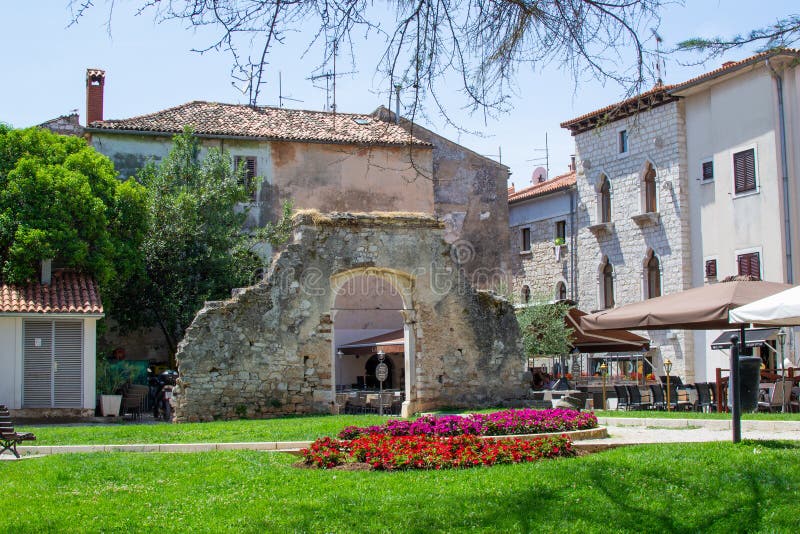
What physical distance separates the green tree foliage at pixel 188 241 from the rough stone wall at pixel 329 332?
643 centimetres

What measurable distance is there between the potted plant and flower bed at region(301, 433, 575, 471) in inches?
483

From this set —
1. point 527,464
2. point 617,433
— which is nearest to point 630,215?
point 617,433

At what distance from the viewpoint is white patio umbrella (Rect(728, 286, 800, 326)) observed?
13070 millimetres

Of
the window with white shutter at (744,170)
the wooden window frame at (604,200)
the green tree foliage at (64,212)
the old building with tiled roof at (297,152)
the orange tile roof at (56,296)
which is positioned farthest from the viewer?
the wooden window frame at (604,200)

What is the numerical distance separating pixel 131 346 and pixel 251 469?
66.1ft

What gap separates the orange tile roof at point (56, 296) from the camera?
71.7ft

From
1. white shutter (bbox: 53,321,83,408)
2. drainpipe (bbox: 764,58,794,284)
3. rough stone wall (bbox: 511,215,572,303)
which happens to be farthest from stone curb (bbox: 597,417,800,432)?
rough stone wall (bbox: 511,215,572,303)

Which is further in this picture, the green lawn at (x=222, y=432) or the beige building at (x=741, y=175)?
the beige building at (x=741, y=175)

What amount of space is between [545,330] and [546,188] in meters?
13.8

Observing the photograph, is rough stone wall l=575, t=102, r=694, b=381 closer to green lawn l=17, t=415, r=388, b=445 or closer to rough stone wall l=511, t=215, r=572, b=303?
rough stone wall l=511, t=215, r=572, b=303

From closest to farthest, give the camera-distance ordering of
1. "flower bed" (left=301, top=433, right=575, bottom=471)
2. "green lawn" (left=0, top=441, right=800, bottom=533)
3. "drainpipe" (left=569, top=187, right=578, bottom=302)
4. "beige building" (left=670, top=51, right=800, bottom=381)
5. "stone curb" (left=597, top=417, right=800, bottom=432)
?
"green lawn" (left=0, top=441, right=800, bottom=533), "flower bed" (left=301, top=433, right=575, bottom=471), "stone curb" (left=597, top=417, right=800, bottom=432), "beige building" (left=670, top=51, right=800, bottom=381), "drainpipe" (left=569, top=187, right=578, bottom=302)

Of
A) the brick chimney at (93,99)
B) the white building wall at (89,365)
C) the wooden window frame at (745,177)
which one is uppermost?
the brick chimney at (93,99)

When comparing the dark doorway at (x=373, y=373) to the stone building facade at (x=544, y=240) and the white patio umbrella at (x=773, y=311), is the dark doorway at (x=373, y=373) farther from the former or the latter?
the white patio umbrella at (x=773, y=311)

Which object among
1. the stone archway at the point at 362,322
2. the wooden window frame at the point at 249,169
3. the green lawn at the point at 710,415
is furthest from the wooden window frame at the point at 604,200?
the green lawn at the point at 710,415
